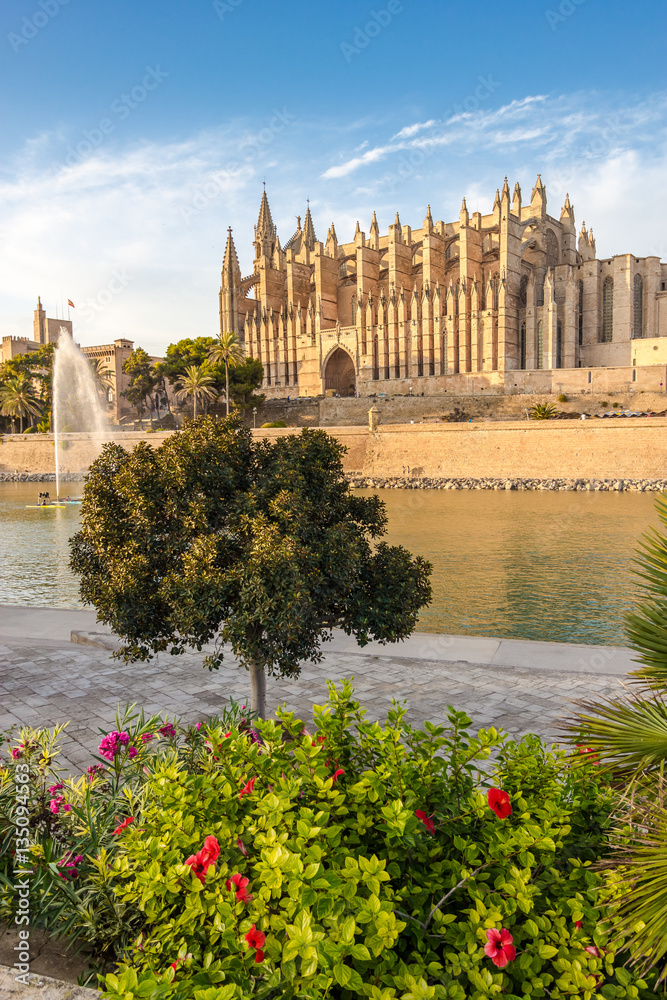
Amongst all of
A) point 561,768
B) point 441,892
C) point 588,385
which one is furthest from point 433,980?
point 588,385

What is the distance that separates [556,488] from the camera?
1304 inches

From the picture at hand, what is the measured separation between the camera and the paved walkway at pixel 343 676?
5.35m

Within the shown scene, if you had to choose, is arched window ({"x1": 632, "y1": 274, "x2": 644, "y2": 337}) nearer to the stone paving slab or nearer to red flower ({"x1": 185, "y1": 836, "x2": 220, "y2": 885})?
the stone paving slab

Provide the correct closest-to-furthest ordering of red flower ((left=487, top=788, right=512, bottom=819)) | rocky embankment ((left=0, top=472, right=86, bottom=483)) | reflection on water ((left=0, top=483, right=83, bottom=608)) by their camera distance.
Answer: red flower ((left=487, top=788, right=512, bottom=819)) < reflection on water ((left=0, top=483, right=83, bottom=608)) < rocky embankment ((left=0, top=472, right=86, bottom=483))

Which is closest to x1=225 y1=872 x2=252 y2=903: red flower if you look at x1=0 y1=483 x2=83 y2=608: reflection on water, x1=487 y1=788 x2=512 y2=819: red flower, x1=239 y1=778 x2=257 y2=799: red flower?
x1=239 y1=778 x2=257 y2=799: red flower

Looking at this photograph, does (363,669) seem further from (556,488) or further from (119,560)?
(556,488)

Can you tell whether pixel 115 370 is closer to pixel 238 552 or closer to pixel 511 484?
pixel 511 484

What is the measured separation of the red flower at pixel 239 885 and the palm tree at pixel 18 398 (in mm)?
59053

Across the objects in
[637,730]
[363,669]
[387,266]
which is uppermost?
[387,266]

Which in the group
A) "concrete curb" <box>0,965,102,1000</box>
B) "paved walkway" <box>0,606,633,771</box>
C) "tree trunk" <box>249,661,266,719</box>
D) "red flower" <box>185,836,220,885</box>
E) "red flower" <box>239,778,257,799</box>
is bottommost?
"paved walkway" <box>0,606,633,771</box>

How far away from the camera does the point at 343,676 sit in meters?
6.47

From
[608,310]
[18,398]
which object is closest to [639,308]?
[608,310]

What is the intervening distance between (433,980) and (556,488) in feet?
108

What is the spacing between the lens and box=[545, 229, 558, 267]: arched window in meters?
53.0
